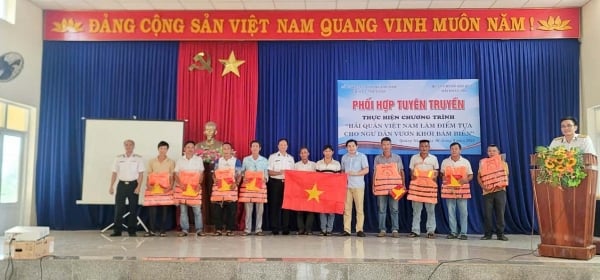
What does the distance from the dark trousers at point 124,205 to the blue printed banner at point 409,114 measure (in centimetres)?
288

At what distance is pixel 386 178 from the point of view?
6117 millimetres

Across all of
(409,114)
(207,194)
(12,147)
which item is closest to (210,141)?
(207,194)

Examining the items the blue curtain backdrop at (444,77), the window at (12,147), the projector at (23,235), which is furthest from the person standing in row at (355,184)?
the window at (12,147)

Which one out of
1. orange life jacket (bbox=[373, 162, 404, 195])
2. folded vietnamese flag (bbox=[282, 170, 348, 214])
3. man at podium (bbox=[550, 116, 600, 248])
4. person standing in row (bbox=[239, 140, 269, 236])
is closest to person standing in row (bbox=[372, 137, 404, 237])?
orange life jacket (bbox=[373, 162, 404, 195])

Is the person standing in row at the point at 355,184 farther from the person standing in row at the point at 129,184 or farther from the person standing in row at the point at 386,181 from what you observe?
the person standing in row at the point at 129,184

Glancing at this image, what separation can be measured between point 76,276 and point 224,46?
423 cm

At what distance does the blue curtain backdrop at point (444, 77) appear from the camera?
6.73m

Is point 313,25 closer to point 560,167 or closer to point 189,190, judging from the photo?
point 189,190

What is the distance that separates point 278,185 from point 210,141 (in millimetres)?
1187

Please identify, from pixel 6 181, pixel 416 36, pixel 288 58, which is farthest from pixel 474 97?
pixel 6 181

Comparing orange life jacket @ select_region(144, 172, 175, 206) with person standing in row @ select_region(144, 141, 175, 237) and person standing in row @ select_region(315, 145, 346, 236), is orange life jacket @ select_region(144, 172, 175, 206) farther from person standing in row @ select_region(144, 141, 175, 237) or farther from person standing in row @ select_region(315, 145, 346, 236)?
person standing in row @ select_region(315, 145, 346, 236)

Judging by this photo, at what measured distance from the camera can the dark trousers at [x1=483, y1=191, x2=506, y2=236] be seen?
19.1 feet

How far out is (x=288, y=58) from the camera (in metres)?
7.10

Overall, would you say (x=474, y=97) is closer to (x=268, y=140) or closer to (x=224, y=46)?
(x=268, y=140)
